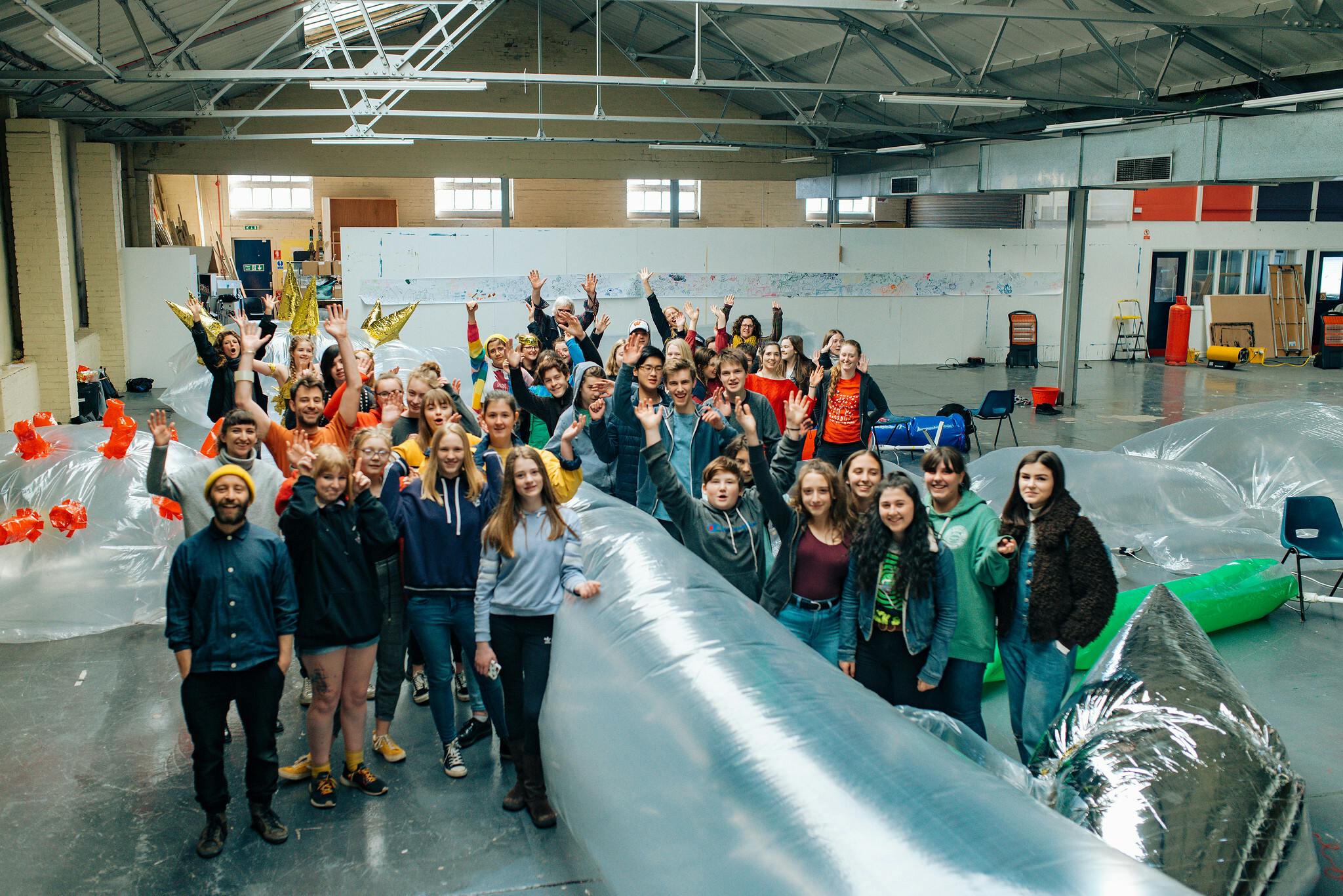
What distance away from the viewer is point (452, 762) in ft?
12.7

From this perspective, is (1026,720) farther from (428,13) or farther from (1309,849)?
(428,13)

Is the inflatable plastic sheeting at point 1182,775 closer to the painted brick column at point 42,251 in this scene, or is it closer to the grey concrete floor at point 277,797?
the grey concrete floor at point 277,797

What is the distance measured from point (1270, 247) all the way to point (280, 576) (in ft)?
65.4

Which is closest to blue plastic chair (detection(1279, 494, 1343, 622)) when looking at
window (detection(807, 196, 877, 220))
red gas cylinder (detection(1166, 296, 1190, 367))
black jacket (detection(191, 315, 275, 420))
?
black jacket (detection(191, 315, 275, 420))

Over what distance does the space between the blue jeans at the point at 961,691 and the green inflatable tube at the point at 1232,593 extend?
1.86 meters

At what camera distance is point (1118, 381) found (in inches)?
609

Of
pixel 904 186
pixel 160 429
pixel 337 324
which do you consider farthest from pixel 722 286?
pixel 160 429

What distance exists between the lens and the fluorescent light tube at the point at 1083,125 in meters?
10.5

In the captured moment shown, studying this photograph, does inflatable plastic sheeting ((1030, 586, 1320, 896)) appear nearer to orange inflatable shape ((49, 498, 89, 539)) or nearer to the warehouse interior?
the warehouse interior

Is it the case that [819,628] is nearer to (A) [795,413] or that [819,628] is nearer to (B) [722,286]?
(A) [795,413]

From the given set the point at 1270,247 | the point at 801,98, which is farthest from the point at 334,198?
the point at 1270,247

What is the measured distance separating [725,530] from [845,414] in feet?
10.4

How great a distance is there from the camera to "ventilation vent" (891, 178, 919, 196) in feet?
51.2

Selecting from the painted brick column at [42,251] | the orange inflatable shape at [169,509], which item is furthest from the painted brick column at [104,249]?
the orange inflatable shape at [169,509]
